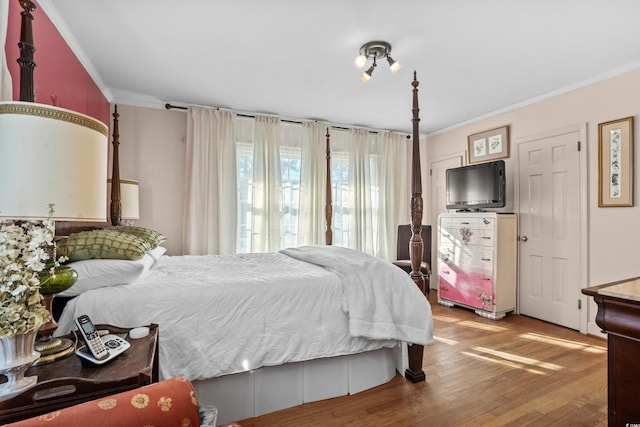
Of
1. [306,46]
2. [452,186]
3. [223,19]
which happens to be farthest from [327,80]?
[452,186]

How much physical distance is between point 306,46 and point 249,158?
6.10ft

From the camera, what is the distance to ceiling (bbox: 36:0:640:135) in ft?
6.84

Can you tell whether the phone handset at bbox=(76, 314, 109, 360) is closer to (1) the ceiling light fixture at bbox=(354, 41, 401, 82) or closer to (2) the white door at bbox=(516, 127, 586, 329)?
(1) the ceiling light fixture at bbox=(354, 41, 401, 82)

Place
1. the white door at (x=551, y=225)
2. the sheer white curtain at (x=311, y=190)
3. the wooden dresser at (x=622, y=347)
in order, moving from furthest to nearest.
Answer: the sheer white curtain at (x=311, y=190) → the white door at (x=551, y=225) → the wooden dresser at (x=622, y=347)

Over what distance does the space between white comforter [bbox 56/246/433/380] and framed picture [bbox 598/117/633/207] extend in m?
2.37

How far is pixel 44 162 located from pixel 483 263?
4.01 m

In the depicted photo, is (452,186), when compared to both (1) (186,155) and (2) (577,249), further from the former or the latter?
(1) (186,155)

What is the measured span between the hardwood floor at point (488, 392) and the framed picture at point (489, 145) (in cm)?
222

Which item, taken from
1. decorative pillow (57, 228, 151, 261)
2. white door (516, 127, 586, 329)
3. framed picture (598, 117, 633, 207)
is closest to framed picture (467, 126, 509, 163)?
white door (516, 127, 586, 329)

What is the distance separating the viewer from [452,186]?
4352mm

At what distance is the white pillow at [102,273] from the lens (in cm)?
151

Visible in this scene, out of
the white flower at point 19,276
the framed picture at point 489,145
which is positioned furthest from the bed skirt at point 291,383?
the framed picture at point 489,145

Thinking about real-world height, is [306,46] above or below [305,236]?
above

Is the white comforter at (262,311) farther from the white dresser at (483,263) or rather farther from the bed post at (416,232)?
the white dresser at (483,263)
